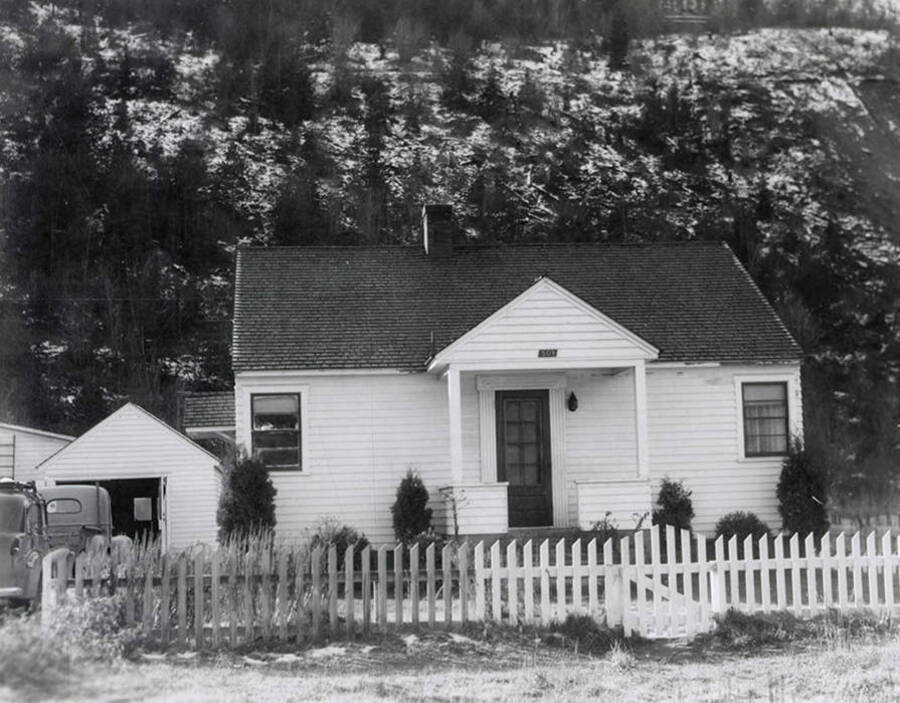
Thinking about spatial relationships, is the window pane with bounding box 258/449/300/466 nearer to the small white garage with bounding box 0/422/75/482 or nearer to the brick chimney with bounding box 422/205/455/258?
the brick chimney with bounding box 422/205/455/258

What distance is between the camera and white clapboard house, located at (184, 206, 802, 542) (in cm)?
2055

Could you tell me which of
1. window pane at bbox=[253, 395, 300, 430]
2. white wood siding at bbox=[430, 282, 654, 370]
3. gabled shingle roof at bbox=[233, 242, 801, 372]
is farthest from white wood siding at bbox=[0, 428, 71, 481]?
white wood siding at bbox=[430, 282, 654, 370]

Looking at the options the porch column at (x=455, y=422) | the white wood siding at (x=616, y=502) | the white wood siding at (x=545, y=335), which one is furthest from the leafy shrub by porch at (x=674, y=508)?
the porch column at (x=455, y=422)

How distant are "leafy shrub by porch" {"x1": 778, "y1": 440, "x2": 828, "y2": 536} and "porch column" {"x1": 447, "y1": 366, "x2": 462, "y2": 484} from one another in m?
6.16

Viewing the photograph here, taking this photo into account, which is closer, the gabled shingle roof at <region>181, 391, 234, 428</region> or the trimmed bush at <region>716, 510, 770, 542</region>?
the trimmed bush at <region>716, 510, 770, 542</region>

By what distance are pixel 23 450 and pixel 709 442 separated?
20.7 meters

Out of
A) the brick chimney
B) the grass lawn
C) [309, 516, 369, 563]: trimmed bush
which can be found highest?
the brick chimney

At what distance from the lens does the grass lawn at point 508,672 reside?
9.07m

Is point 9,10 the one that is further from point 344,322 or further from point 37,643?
point 37,643

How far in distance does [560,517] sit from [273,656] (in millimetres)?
11554

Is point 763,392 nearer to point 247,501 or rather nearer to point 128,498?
point 247,501

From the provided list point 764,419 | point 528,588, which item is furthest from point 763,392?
point 528,588

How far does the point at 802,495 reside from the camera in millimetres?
21422

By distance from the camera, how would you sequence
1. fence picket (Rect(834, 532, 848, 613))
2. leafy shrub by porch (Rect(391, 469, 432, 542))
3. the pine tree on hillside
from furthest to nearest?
1. the pine tree on hillside
2. leafy shrub by porch (Rect(391, 469, 432, 542))
3. fence picket (Rect(834, 532, 848, 613))
